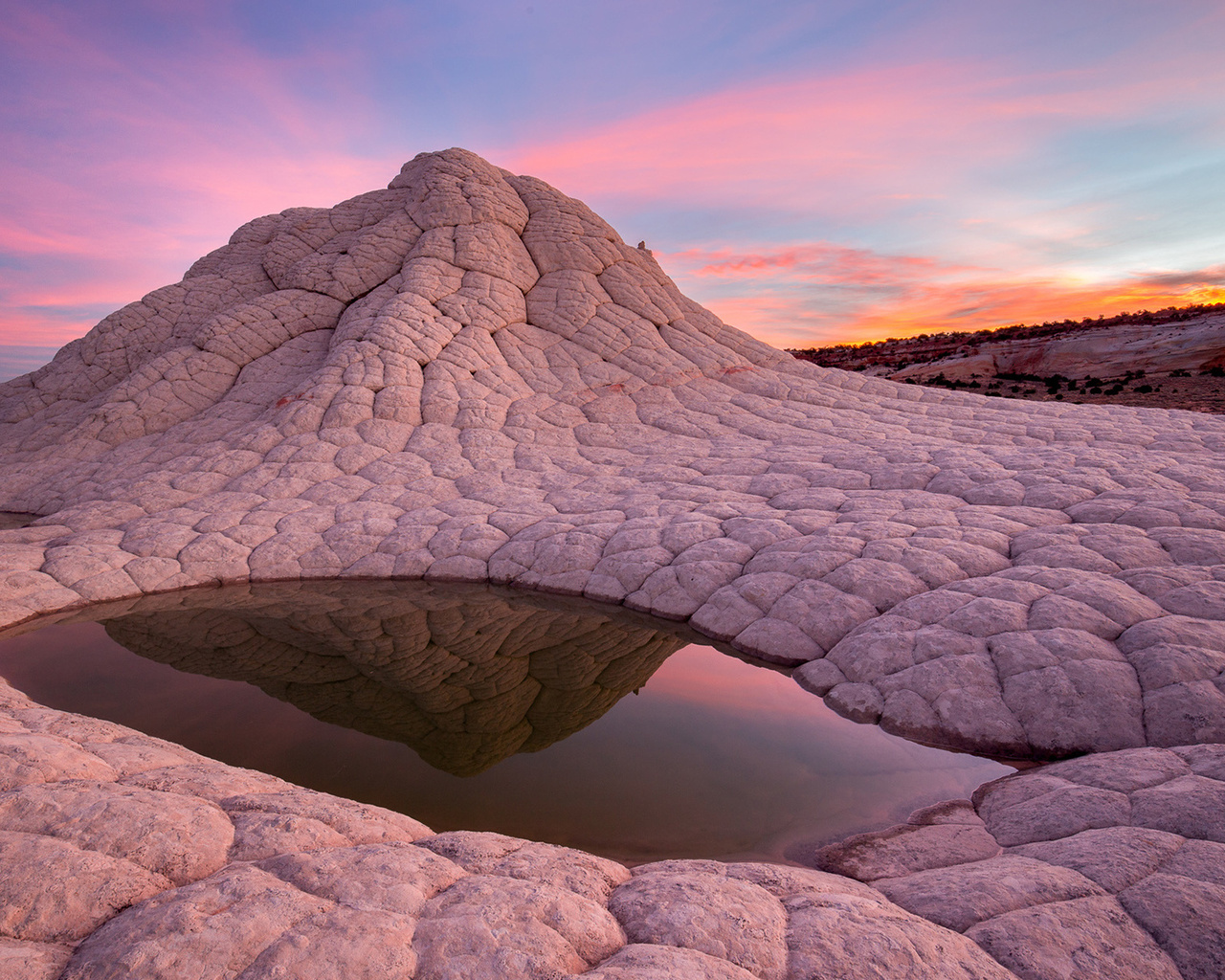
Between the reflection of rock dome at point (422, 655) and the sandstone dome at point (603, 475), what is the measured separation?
442 mm

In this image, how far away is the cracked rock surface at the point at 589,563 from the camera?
2.05m

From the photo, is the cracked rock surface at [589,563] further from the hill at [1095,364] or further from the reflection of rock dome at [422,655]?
the hill at [1095,364]

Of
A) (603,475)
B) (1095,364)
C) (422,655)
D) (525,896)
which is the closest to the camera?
(525,896)

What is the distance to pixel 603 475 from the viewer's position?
8953 mm

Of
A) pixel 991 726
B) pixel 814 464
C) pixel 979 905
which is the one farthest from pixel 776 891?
pixel 814 464

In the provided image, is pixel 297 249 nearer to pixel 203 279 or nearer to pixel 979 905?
pixel 203 279

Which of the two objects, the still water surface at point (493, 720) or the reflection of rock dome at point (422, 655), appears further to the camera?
the reflection of rock dome at point (422, 655)

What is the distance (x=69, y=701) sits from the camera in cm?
465

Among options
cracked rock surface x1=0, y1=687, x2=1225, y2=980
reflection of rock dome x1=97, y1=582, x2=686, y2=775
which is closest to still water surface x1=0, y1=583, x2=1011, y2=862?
reflection of rock dome x1=97, y1=582, x2=686, y2=775

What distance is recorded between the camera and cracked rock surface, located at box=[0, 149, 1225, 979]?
2.05 metres

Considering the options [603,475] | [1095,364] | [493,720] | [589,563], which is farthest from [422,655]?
[1095,364]

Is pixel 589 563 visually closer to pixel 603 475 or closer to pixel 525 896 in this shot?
pixel 603 475

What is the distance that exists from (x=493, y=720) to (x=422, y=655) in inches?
48.8

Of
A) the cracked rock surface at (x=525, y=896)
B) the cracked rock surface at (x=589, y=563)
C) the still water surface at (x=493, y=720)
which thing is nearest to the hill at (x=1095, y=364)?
the cracked rock surface at (x=589, y=563)
